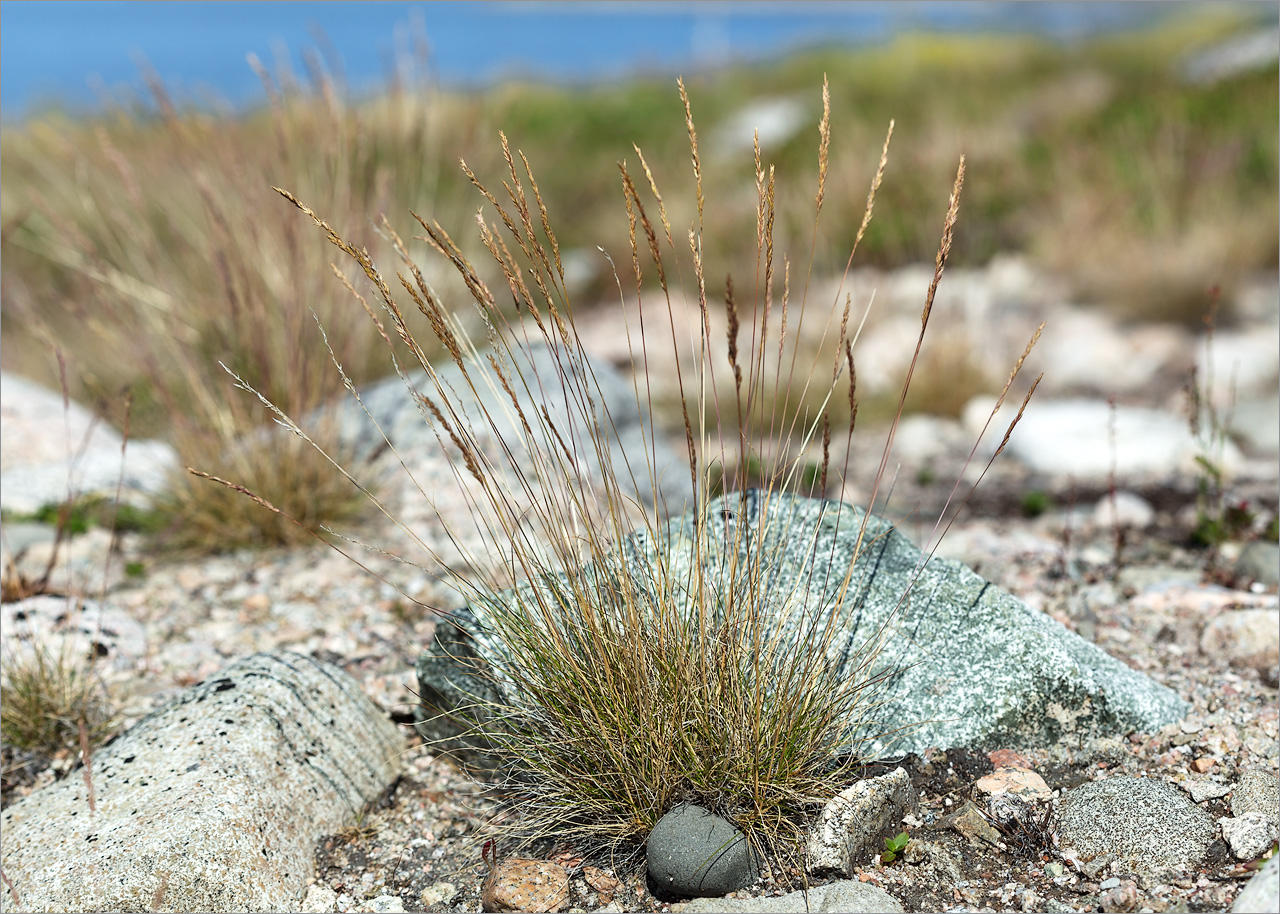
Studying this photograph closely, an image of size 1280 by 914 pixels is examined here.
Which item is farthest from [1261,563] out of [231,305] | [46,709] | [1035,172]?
[1035,172]

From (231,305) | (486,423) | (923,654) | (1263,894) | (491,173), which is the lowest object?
(1263,894)

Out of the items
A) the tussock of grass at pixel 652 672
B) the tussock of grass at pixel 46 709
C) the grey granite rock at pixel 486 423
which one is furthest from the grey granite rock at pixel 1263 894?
the tussock of grass at pixel 46 709

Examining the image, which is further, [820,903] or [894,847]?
[894,847]

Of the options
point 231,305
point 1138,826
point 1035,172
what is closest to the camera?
point 1138,826

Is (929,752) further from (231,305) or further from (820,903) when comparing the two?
(231,305)

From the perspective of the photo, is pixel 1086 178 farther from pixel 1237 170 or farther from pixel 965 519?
pixel 965 519

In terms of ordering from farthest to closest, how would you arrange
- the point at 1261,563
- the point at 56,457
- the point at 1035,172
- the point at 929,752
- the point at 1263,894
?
the point at 1035,172, the point at 56,457, the point at 1261,563, the point at 929,752, the point at 1263,894

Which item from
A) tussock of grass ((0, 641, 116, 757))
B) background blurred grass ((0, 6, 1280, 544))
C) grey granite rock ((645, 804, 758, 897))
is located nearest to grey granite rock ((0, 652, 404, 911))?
tussock of grass ((0, 641, 116, 757))
